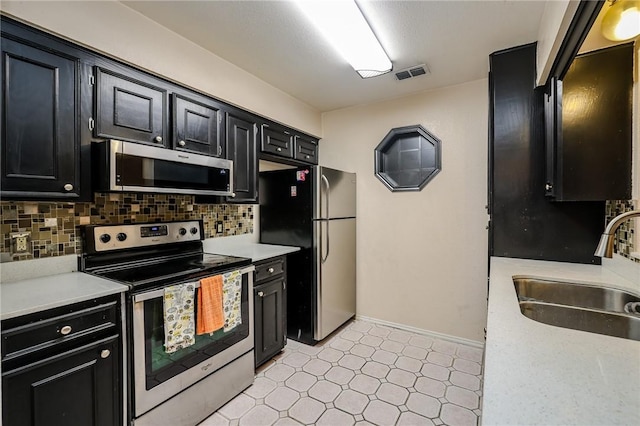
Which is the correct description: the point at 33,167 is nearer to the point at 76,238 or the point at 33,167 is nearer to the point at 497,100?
the point at 76,238

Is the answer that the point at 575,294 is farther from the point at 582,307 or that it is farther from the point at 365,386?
the point at 365,386

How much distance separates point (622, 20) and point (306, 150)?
2.50 meters

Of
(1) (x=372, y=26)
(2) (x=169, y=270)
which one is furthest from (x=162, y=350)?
(1) (x=372, y=26)

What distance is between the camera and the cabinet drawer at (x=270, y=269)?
2279 millimetres

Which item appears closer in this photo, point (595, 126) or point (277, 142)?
point (595, 126)

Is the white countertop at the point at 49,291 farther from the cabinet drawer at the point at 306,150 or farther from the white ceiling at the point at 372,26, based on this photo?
the cabinet drawer at the point at 306,150

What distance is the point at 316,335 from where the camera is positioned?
2.73m

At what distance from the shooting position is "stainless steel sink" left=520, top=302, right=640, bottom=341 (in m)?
1.11

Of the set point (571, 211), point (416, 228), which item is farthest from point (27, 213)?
point (571, 211)

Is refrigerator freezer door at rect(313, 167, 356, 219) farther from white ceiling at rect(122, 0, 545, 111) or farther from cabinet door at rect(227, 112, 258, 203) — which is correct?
white ceiling at rect(122, 0, 545, 111)

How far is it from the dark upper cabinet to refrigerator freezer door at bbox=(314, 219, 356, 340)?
1770 mm

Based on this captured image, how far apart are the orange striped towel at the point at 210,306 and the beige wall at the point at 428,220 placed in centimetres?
183

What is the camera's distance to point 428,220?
2.89 metres

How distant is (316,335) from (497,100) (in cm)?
243
